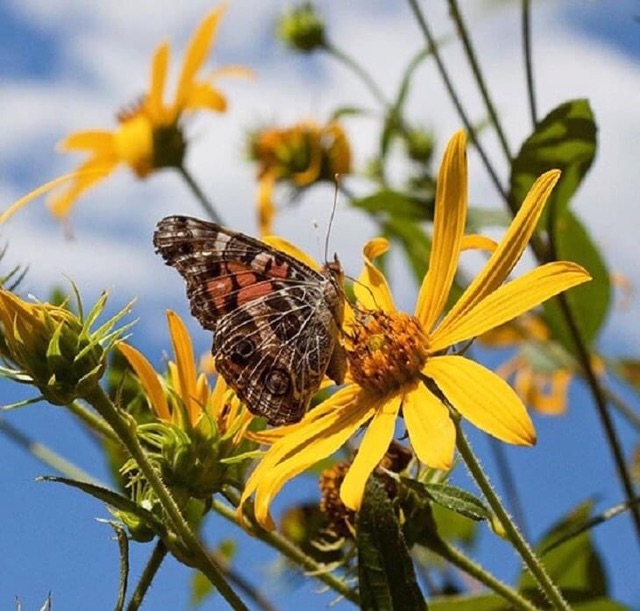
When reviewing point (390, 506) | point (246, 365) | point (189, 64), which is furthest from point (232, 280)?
point (189, 64)

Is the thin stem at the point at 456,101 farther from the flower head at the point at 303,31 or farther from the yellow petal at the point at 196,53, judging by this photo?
the flower head at the point at 303,31

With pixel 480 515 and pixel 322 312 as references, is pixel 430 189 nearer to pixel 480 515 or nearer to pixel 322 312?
pixel 322 312

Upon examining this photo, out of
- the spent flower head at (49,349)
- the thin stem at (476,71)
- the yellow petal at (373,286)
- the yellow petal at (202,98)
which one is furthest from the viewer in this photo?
the yellow petal at (202,98)

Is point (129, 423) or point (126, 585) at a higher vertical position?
point (129, 423)

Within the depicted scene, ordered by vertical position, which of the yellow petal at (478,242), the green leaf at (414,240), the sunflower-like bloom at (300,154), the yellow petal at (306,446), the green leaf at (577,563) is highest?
the sunflower-like bloom at (300,154)

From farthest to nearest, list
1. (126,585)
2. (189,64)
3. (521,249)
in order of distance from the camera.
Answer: (189,64) < (521,249) < (126,585)

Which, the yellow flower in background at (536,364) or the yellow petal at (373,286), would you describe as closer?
the yellow petal at (373,286)

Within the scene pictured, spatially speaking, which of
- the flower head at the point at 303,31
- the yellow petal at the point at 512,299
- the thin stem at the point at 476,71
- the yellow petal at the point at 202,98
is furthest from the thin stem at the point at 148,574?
the flower head at the point at 303,31
